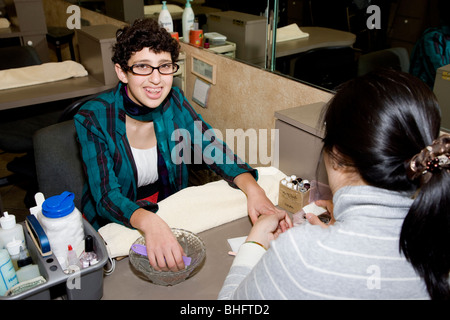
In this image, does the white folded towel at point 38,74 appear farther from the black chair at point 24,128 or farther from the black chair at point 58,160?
the black chair at point 58,160

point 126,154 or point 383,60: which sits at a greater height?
point 383,60

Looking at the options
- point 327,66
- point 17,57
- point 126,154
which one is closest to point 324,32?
point 327,66

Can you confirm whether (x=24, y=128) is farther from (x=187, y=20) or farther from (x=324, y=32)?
(x=324, y=32)

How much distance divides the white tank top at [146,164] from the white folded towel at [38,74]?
1.36 meters

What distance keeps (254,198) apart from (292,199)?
128mm

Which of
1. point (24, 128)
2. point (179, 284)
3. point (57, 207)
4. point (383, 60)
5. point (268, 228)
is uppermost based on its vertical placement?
point (383, 60)

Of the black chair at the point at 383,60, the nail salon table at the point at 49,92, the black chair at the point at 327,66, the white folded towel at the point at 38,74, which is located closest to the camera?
the black chair at the point at 327,66

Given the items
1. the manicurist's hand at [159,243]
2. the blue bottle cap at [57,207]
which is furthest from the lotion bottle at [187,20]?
the blue bottle cap at [57,207]

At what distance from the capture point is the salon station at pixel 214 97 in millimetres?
1048

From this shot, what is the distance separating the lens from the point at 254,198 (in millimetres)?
1287

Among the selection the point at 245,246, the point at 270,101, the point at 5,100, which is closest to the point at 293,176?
the point at 245,246
